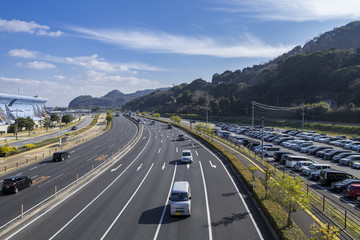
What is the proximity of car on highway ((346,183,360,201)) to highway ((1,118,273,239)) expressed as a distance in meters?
8.33

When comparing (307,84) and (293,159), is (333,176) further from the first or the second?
(307,84)

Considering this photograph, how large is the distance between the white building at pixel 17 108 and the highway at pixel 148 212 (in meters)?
98.4

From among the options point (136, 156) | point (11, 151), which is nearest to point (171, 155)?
point (136, 156)

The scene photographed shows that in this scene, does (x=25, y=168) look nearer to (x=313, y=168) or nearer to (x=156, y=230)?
(x=156, y=230)

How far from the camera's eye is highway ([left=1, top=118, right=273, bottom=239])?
571 inches

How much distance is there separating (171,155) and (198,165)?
8636 millimetres

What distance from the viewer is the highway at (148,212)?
1452 cm

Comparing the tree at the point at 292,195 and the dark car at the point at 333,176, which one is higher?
the tree at the point at 292,195

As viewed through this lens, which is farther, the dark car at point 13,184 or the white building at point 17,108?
the white building at point 17,108

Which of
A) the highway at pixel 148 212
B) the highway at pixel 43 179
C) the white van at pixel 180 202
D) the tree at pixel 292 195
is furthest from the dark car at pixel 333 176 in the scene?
the highway at pixel 43 179

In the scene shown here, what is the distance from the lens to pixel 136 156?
132ft

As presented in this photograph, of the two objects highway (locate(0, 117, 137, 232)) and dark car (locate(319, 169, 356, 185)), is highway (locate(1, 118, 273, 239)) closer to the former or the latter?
highway (locate(0, 117, 137, 232))

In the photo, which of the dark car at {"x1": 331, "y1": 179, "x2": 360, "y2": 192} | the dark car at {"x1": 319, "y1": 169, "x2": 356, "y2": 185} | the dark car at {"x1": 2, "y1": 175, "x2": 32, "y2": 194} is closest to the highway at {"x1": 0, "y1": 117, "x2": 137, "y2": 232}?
the dark car at {"x1": 2, "y1": 175, "x2": 32, "y2": 194}

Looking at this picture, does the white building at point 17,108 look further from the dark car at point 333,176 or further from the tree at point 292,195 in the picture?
the tree at point 292,195
